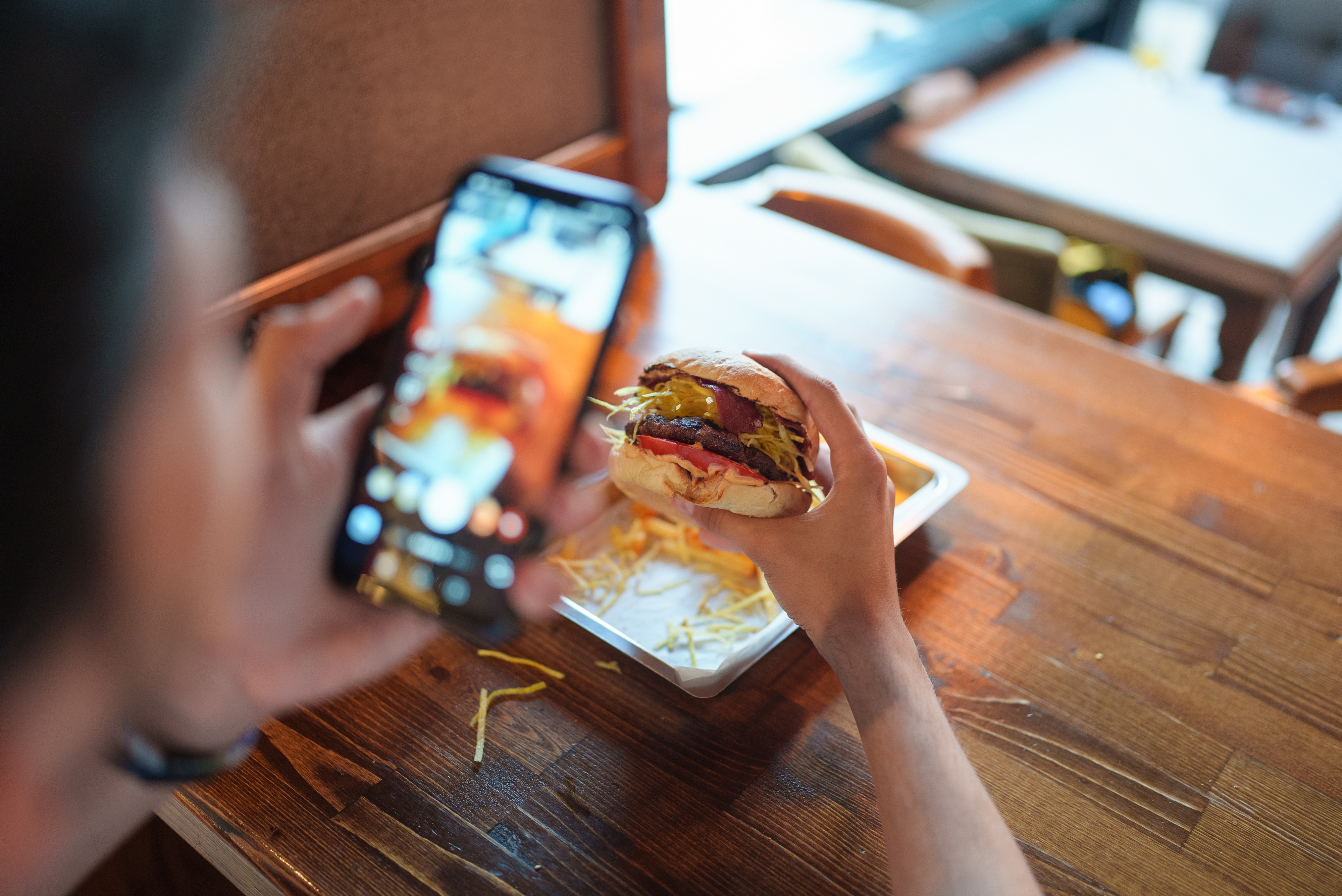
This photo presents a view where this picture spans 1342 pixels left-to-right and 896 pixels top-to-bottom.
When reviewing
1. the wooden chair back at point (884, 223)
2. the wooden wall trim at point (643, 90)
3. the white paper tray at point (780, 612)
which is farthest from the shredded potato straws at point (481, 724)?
the wooden chair back at point (884, 223)

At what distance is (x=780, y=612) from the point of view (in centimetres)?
92

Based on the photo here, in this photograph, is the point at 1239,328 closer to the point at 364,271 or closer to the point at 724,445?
the point at 724,445

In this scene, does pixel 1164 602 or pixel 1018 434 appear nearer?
pixel 1164 602

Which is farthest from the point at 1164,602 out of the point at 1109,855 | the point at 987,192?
the point at 987,192

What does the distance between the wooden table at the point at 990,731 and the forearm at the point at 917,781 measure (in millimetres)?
95

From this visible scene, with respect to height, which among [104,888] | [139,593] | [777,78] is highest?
[139,593]

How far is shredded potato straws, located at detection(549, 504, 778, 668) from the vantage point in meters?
0.90

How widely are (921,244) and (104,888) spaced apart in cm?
169

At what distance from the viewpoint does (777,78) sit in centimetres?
276

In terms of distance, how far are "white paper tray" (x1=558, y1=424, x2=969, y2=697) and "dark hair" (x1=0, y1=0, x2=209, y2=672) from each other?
58 centimetres

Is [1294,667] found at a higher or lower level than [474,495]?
lower

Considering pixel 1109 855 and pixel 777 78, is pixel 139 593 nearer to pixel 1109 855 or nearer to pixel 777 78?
pixel 1109 855

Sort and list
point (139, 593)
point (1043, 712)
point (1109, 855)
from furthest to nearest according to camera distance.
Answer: point (1043, 712)
point (1109, 855)
point (139, 593)

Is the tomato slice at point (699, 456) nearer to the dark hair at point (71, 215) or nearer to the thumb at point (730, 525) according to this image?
the thumb at point (730, 525)
